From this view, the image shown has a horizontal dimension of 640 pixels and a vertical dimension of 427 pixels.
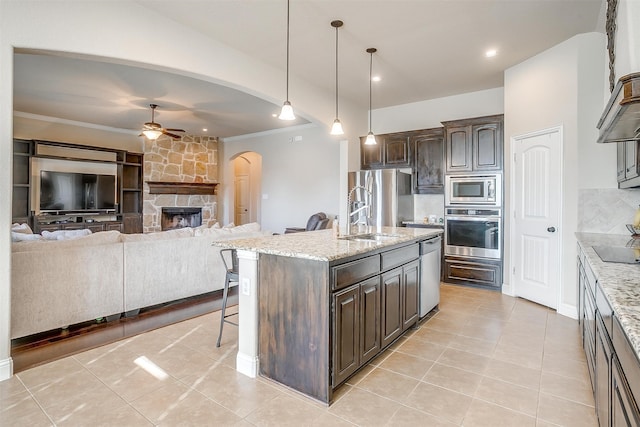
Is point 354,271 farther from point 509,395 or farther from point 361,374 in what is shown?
point 509,395

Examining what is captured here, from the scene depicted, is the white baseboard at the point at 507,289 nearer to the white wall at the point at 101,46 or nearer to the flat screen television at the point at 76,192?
the white wall at the point at 101,46

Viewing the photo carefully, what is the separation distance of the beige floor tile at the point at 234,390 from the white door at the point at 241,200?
7.78 m

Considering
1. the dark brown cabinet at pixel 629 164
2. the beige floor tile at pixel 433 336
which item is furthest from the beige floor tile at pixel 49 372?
the dark brown cabinet at pixel 629 164

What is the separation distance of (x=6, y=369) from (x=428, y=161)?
5546mm

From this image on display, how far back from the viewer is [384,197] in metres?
5.49

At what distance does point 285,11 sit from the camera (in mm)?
3223

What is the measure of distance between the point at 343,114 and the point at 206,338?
425 cm

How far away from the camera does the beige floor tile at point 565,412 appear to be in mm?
1915

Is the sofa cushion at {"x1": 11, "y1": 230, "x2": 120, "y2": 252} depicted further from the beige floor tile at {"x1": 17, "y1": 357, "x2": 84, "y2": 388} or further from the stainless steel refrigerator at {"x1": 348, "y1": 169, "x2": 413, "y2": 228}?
the stainless steel refrigerator at {"x1": 348, "y1": 169, "x2": 413, "y2": 228}

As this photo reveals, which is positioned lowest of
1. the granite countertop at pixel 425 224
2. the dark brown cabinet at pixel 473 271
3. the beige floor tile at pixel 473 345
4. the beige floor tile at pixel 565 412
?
the beige floor tile at pixel 565 412

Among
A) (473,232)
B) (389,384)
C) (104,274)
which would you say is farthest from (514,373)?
(104,274)

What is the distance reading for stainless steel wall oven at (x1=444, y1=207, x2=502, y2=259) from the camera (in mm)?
4781

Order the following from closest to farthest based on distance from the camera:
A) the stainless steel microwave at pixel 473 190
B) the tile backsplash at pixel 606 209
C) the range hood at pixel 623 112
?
1. the range hood at pixel 623 112
2. the tile backsplash at pixel 606 209
3. the stainless steel microwave at pixel 473 190

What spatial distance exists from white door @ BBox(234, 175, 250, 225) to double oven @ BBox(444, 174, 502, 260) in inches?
253
